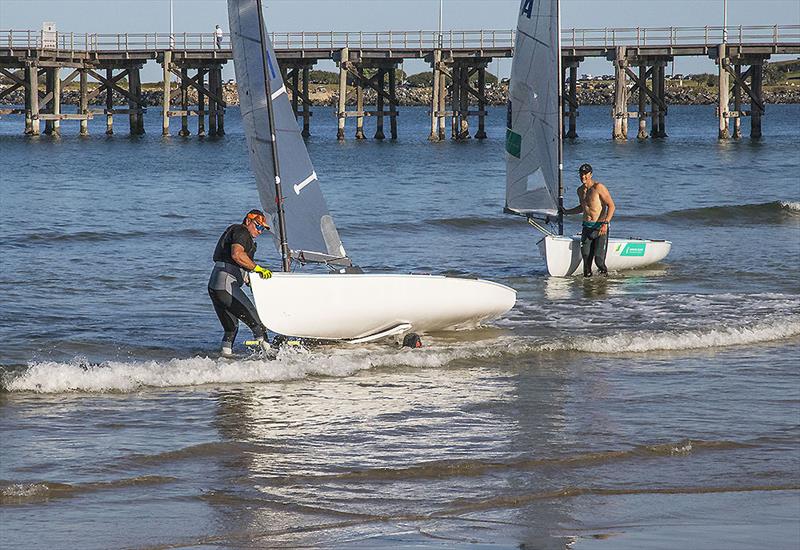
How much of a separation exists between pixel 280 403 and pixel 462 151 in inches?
1575

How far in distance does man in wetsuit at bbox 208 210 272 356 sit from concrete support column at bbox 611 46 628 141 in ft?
123

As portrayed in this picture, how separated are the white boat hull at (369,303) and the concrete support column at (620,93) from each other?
35.6 metres

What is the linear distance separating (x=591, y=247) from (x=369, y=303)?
6287 mm

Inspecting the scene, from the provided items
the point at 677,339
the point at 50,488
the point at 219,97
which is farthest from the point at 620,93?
the point at 50,488

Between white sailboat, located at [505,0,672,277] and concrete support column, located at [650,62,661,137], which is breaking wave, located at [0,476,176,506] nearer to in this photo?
white sailboat, located at [505,0,672,277]

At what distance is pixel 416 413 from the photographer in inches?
416

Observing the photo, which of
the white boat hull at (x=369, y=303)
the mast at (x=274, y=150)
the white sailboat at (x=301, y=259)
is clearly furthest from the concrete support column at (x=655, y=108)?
the mast at (x=274, y=150)

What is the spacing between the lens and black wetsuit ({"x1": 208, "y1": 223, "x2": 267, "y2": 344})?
39.6 feet

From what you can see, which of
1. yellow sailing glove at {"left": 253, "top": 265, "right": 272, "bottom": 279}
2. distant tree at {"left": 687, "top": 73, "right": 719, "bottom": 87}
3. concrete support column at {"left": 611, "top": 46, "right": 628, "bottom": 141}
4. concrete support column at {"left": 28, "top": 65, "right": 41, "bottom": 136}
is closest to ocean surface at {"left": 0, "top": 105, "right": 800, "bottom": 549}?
yellow sailing glove at {"left": 253, "top": 265, "right": 272, "bottom": 279}

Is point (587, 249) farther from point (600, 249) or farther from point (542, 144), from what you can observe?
point (542, 144)

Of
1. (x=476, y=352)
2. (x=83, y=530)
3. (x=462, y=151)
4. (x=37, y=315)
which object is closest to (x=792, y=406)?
(x=476, y=352)

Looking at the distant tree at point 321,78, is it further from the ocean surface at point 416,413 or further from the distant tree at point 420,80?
the ocean surface at point 416,413

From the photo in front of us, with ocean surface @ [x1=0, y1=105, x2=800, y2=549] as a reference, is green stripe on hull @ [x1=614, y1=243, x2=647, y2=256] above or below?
above

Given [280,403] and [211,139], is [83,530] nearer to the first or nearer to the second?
[280,403]
